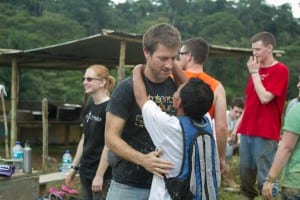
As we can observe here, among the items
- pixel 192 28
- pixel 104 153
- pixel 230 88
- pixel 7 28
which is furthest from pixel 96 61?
pixel 192 28

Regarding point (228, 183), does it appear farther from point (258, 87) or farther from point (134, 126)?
point (134, 126)

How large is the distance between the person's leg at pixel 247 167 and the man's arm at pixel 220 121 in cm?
136

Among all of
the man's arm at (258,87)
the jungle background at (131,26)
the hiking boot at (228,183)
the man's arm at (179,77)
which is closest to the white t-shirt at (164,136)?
the man's arm at (179,77)

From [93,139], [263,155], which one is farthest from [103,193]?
[263,155]

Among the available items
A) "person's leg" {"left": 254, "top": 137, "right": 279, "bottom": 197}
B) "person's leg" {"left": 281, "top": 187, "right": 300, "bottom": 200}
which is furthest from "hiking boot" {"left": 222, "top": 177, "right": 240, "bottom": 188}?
"person's leg" {"left": 281, "top": 187, "right": 300, "bottom": 200}

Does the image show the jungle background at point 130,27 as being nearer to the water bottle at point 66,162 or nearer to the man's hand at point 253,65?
the water bottle at point 66,162

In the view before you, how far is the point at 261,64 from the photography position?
15.2 feet

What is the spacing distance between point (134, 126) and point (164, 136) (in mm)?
284

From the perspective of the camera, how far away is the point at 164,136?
2311 millimetres

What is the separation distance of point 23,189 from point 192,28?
43.4 meters

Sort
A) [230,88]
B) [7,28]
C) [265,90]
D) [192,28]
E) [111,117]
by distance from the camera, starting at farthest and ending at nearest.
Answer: [192,28] < [7,28] < [230,88] < [265,90] < [111,117]

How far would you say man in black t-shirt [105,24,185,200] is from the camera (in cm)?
242

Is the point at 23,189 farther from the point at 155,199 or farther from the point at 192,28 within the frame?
the point at 192,28

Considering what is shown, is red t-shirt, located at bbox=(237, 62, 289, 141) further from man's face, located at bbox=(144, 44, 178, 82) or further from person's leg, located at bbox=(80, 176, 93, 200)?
man's face, located at bbox=(144, 44, 178, 82)
